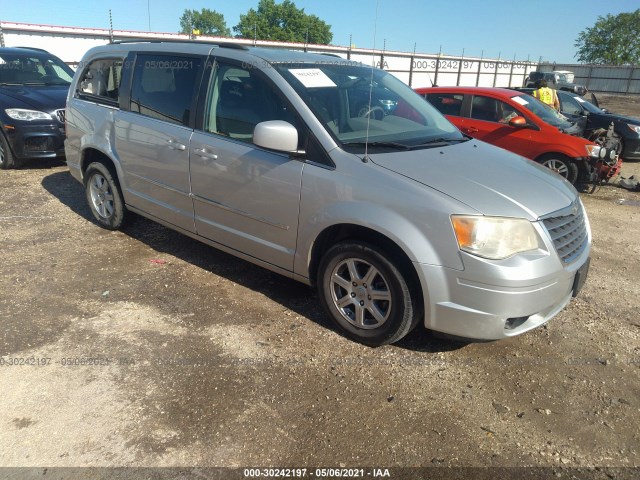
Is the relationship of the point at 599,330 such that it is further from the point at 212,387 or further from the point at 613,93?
the point at 613,93

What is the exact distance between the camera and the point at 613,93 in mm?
37438

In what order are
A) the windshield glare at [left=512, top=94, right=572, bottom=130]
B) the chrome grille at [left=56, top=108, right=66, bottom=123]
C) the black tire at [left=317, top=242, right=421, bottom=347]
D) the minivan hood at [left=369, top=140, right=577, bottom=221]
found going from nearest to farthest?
1. the minivan hood at [left=369, top=140, right=577, bottom=221]
2. the black tire at [left=317, top=242, right=421, bottom=347]
3. the chrome grille at [left=56, top=108, right=66, bottom=123]
4. the windshield glare at [left=512, top=94, right=572, bottom=130]

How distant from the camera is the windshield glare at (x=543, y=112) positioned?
7855mm

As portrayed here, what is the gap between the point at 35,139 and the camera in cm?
729

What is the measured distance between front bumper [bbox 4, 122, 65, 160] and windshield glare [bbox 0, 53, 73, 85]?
130 cm

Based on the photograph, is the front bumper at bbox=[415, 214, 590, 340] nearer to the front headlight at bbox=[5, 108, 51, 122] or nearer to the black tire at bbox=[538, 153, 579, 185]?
the black tire at bbox=[538, 153, 579, 185]

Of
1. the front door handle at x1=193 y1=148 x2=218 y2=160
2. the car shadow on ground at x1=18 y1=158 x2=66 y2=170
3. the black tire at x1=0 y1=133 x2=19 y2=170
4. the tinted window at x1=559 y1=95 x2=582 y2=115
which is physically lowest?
the car shadow on ground at x1=18 y1=158 x2=66 y2=170

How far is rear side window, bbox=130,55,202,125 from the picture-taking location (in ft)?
13.2

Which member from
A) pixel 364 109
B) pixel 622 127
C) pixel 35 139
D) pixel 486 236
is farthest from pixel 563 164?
pixel 35 139

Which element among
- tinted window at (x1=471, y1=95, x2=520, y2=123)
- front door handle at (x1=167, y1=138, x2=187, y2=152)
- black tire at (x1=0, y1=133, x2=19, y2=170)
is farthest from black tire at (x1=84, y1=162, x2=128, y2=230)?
tinted window at (x1=471, y1=95, x2=520, y2=123)

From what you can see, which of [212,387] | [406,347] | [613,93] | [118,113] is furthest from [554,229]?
[613,93]

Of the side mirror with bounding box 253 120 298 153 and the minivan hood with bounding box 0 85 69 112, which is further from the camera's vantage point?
the minivan hood with bounding box 0 85 69 112

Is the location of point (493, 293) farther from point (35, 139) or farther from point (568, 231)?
point (35, 139)

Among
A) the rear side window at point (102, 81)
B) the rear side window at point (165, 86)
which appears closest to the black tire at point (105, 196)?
the rear side window at point (102, 81)
